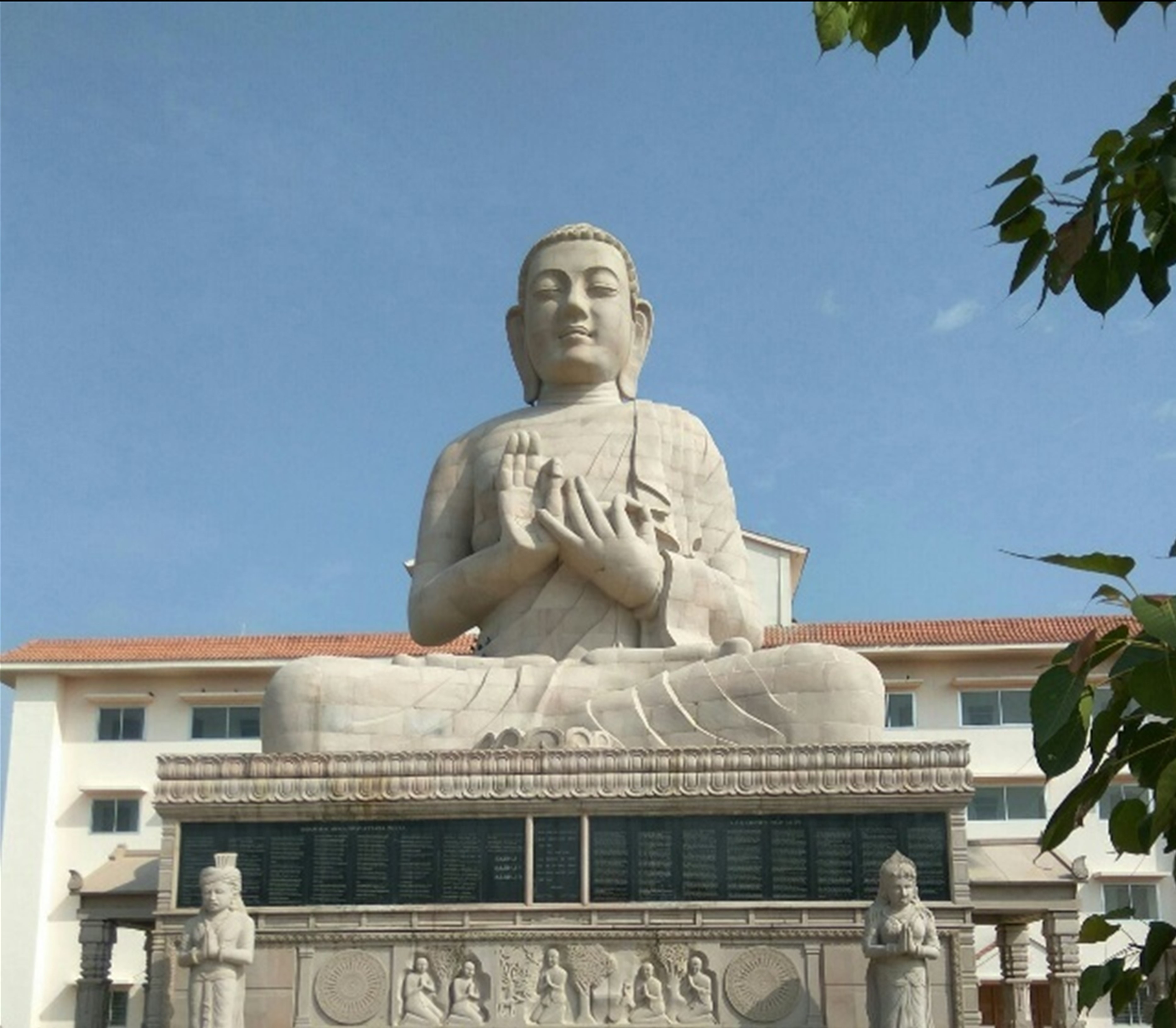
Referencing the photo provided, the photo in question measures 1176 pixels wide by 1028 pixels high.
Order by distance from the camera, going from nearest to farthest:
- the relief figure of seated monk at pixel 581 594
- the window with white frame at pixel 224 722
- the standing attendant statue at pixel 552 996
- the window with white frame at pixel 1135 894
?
1. the standing attendant statue at pixel 552 996
2. the relief figure of seated monk at pixel 581 594
3. the window with white frame at pixel 1135 894
4. the window with white frame at pixel 224 722

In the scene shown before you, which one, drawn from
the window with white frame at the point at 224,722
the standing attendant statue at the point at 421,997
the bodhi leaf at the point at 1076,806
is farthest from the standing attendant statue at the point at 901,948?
the window with white frame at the point at 224,722

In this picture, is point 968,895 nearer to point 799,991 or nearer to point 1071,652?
point 799,991

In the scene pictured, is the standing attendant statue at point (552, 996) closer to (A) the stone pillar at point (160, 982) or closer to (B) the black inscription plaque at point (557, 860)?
(B) the black inscription plaque at point (557, 860)

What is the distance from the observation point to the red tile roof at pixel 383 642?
30.2 metres

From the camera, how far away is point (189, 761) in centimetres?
1074

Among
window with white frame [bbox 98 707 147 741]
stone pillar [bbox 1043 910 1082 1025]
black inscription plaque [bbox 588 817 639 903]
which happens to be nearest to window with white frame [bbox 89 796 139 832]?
window with white frame [bbox 98 707 147 741]

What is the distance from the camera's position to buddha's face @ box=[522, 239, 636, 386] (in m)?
14.0

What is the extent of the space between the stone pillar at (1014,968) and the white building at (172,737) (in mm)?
13244

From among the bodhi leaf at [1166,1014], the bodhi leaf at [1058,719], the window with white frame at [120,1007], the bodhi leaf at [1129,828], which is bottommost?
the window with white frame at [120,1007]

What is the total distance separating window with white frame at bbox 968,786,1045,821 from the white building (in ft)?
0.10

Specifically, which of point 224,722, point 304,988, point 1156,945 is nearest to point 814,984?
point 304,988

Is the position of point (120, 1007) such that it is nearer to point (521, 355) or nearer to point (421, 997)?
point (521, 355)

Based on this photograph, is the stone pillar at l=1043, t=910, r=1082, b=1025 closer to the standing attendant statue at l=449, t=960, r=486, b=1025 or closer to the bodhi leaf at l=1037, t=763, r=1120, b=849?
the standing attendant statue at l=449, t=960, r=486, b=1025

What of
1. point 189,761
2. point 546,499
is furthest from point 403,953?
point 546,499
